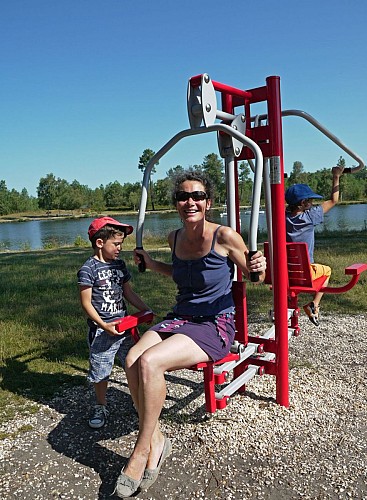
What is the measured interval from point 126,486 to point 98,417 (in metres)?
0.88

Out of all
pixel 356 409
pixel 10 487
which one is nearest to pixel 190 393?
pixel 356 409

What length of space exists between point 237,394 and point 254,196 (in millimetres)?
1641

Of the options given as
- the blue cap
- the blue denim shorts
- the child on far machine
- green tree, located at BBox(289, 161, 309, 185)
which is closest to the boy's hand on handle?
the child on far machine

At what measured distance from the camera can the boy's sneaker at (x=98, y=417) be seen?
315 cm

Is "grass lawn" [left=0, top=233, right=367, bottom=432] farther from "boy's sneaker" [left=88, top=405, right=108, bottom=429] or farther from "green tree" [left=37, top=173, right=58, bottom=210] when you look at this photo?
"green tree" [left=37, top=173, right=58, bottom=210]

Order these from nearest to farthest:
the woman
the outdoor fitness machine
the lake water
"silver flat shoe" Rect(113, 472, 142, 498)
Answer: "silver flat shoe" Rect(113, 472, 142, 498)
the woman
the outdoor fitness machine
the lake water

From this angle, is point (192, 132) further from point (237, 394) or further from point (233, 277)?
point (237, 394)

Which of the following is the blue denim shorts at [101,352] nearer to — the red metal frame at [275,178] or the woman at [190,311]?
the woman at [190,311]

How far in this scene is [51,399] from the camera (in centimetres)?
365

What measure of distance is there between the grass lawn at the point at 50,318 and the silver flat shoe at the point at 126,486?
1.34 meters

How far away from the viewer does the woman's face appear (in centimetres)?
288

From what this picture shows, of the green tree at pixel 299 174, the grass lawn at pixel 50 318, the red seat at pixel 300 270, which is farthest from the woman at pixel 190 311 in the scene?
the green tree at pixel 299 174

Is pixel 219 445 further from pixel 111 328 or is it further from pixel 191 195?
pixel 191 195

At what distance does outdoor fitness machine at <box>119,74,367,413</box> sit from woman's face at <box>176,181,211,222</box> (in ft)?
0.94
